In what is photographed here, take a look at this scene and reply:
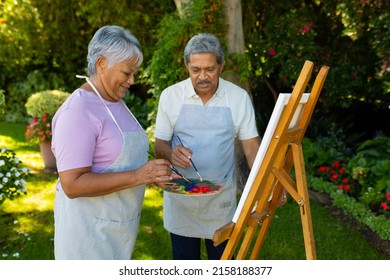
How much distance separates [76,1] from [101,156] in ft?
25.9

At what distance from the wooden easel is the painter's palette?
198 mm

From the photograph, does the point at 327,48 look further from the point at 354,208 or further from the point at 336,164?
the point at 354,208

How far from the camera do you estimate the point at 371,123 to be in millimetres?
7316

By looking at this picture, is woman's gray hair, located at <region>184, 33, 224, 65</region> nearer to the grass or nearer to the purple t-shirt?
the purple t-shirt

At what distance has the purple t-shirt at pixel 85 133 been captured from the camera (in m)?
1.87

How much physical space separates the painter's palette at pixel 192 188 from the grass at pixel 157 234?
1795mm

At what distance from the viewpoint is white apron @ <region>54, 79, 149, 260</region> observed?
2.05 metres

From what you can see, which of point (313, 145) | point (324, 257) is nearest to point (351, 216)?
point (324, 257)

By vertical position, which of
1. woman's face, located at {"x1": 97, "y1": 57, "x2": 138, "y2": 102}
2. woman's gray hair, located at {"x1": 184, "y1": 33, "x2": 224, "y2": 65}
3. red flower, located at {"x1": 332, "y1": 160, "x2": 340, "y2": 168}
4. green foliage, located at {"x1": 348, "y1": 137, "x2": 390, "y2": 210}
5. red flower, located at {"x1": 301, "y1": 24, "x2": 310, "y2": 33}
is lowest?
red flower, located at {"x1": 332, "y1": 160, "x2": 340, "y2": 168}

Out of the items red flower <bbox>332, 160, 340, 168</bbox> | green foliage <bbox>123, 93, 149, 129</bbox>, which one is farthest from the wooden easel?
green foliage <bbox>123, 93, 149, 129</bbox>

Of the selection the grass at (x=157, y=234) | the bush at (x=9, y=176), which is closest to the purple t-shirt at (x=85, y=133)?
the grass at (x=157, y=234)

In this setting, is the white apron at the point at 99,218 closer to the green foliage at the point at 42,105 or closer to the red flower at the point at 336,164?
the red flower at the point at 336,164

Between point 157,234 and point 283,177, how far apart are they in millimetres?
2476
